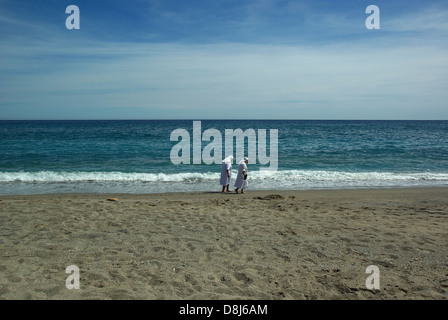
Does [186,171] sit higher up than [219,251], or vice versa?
[186,171]

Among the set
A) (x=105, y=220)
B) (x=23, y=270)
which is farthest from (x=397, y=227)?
(x=23, y=270)

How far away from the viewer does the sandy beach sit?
420cm

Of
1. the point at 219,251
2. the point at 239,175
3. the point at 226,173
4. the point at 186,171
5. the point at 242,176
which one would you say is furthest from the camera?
the point at 186,171

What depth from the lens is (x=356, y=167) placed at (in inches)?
747

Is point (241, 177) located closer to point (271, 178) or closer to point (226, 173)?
point (226, 173)

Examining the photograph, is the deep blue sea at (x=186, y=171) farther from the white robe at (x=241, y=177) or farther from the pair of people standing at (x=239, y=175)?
the white robe at (x=241, y=177)

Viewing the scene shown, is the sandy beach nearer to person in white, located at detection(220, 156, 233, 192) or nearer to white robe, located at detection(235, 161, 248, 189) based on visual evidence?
white robe, located at detection(235, 161, 248, 189)

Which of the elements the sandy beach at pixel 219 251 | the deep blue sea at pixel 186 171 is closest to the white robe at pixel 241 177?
the deep blue sea at pixel 186 171

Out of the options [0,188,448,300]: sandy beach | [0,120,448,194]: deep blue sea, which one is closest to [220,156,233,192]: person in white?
[0,120,448,194]: deep blue sea

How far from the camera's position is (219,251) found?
5.47m

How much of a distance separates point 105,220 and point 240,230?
9.52 ft

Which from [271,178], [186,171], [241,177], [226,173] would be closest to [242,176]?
[241,177]

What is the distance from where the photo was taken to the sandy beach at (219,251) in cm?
420
